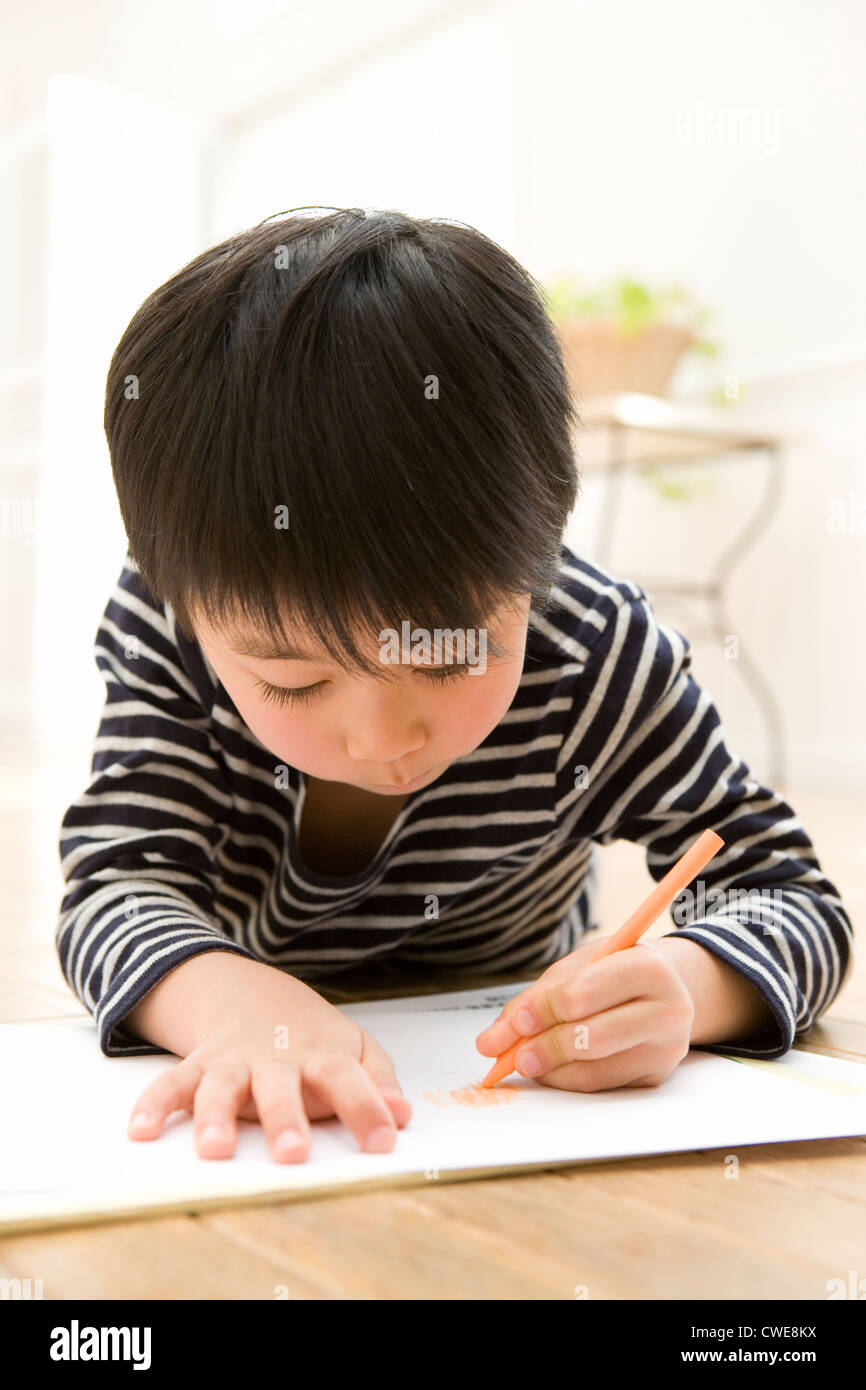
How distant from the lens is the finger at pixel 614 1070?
1.55 ft

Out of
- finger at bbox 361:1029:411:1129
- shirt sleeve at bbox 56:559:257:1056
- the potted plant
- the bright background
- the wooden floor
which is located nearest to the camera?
the wooden floor

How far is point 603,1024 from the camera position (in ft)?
1.50

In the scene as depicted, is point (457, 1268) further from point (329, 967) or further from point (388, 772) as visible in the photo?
point (329, 967)

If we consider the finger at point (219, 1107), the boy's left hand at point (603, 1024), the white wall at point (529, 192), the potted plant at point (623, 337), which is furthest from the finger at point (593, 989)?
the white wall at point (529, 192)

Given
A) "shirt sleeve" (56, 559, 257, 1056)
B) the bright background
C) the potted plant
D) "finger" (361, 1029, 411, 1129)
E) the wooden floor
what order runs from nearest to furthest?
the wooden floor
"finger" (361, 1029, 411, 1129)
"shirt sleeve" (56, 559, 257, 1056)
the potted plant
the bright background

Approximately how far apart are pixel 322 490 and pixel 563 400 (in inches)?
4.6

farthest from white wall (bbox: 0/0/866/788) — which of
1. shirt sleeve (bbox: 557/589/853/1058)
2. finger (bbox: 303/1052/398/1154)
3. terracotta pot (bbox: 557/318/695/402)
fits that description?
finger (bbox: 303/1052/398/1154)

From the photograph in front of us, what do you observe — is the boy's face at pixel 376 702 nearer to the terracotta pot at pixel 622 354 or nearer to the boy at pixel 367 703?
the boy at pixel 367 703

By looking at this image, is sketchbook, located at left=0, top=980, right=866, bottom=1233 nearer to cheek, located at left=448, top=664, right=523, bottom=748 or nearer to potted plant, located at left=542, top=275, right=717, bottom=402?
cheek, located at left=448, top=664, right=523, bottom=748

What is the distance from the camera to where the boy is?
43 centimetres

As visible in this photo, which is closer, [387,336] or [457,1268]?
[457,1268]
